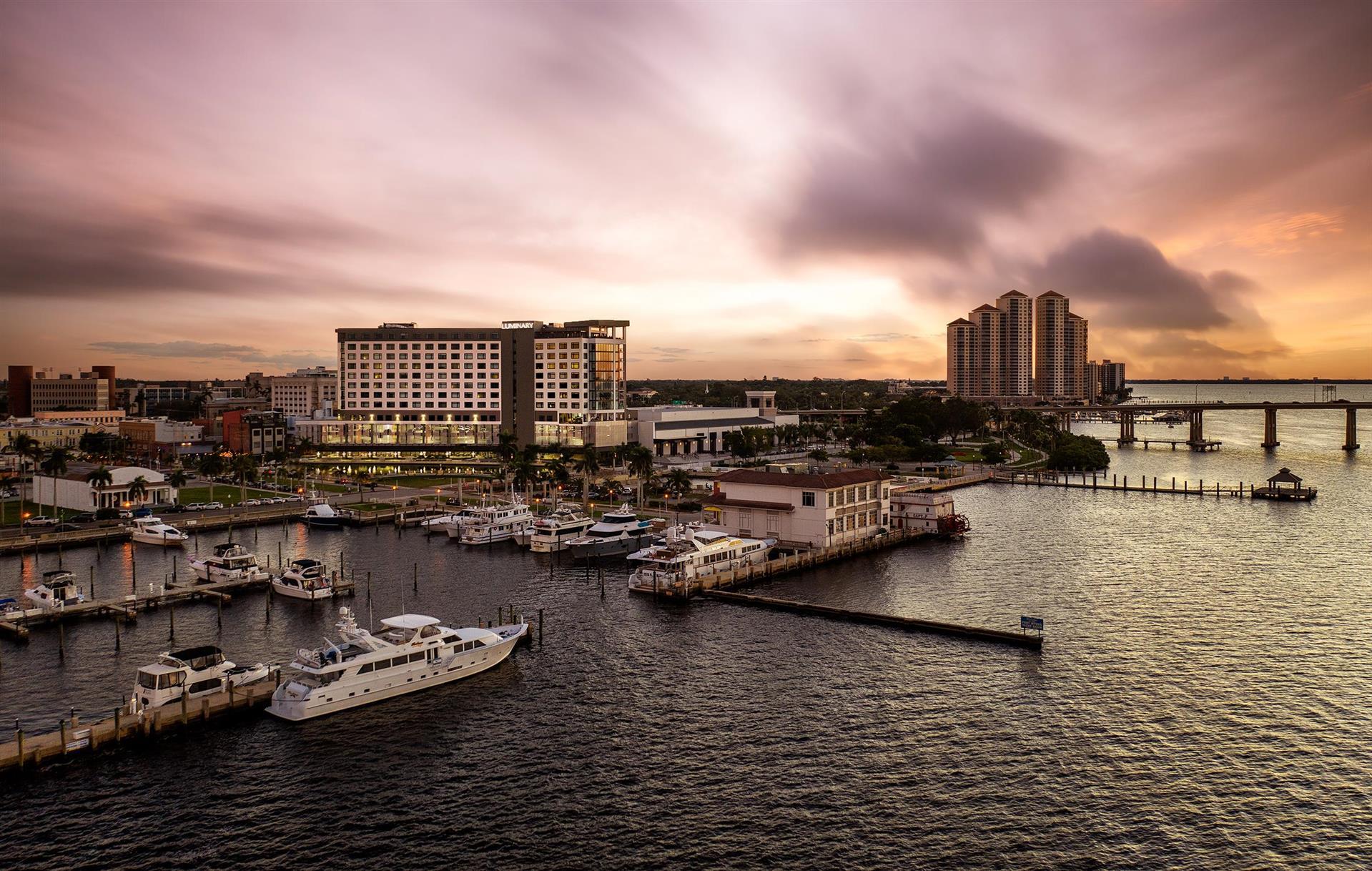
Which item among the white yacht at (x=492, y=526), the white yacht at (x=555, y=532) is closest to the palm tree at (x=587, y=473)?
the white yacht at (x=492, y=526)

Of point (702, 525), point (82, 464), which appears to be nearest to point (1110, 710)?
point (702, 525)

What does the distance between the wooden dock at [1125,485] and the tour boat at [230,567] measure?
11869 cm

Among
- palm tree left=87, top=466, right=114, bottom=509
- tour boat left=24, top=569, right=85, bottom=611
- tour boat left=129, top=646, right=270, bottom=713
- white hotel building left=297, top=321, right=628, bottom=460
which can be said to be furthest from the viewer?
white hotel building left=297, top=321, right=628, bottom=460

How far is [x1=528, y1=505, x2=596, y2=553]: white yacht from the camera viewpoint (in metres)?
83.8

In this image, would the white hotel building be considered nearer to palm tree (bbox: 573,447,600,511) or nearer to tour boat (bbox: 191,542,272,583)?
palm tree (bbox: 573,447,600,511)

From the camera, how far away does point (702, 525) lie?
85750mm

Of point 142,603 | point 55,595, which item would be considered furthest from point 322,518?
point 55,595

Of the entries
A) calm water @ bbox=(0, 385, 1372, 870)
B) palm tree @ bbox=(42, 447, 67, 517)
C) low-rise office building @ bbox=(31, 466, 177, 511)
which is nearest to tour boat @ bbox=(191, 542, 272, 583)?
calm water @ bbox=(0, 385, 1372, 870)

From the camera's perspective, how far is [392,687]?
1758 inches

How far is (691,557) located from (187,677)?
121 ft

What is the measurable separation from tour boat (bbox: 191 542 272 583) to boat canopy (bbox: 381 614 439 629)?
82.0ft

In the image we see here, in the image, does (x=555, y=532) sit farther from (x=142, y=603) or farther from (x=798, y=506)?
(x=142, y=603)

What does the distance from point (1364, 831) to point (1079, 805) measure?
9.70 metres

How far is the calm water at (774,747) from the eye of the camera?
30.7 meters
